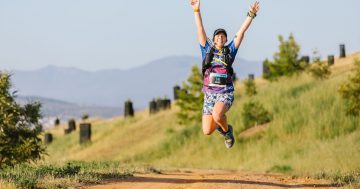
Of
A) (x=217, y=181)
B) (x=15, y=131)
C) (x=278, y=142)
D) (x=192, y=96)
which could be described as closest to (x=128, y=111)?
(x=192, y=96)

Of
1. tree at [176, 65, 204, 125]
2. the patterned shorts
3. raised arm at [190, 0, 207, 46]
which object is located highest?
tree at [176, 65, 204, 125]

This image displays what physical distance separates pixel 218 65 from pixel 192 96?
118 feet

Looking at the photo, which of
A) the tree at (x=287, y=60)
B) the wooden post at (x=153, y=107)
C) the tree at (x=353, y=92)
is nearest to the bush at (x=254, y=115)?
the tree at (x=353, y=92)

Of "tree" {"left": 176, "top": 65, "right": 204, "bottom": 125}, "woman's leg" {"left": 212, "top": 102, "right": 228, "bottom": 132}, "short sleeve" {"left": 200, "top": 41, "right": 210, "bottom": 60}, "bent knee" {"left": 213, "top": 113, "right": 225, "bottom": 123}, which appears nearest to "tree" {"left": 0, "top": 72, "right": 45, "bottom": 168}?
"woman's leg" {"left": 212, "top": 102, "right": 228, "bottom": 132}

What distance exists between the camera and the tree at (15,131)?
24109 millimetres

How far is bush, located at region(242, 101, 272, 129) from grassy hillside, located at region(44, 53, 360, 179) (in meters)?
0.44

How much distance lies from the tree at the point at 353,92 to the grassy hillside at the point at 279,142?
Result: 20.9 inches

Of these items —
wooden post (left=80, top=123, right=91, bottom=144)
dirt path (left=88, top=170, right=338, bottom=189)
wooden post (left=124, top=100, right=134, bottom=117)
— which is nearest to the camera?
dirt path (left=88, top=170, right=338, bottom=189)

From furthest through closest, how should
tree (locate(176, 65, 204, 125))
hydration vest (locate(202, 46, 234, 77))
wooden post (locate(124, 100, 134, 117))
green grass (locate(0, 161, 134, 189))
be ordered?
wooden post (locate(124, 100, 134, 117)) < tree (locate(176, 65, 204, 125)) < hydration vest (locate(202, 46, 234, 77)) < green grass (locate(0, 161, 134, 189))

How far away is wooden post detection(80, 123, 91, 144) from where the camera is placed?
195 feet

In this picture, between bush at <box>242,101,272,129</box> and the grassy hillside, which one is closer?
the grassy hillside

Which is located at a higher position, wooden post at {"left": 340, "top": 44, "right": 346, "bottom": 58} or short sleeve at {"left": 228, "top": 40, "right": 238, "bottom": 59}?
wooden post at {"left": 340, "top": 44, "right": 346, "bottom": 58}

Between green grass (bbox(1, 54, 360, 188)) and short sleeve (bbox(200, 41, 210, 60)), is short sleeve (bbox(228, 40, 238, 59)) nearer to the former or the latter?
short sleeve (bbox(200, 41, 210, 60))

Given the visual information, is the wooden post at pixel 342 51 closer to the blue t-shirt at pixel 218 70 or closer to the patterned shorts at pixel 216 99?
the patterned shorts at pixel 216 99
